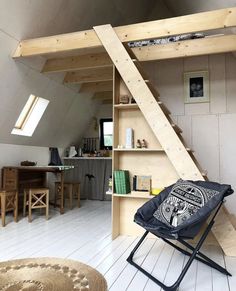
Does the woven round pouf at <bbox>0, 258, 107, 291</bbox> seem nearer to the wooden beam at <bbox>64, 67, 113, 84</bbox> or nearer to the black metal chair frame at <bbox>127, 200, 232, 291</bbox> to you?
the black metal chair frame at <bbox>127, 200, 232, 291</bbox>

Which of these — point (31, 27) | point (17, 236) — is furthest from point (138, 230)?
point (31, 27)

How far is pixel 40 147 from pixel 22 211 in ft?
4.94

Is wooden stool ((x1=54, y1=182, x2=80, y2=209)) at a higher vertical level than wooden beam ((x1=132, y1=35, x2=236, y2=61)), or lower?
lower

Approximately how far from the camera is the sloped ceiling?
11.1 feet

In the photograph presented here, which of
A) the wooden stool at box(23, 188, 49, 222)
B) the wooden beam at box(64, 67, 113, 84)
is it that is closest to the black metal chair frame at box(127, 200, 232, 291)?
the wooden stool at box(23, 188, 49, 222)

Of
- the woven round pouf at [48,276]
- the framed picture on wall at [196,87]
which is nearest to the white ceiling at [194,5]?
the framed picture on wall at [196,87]

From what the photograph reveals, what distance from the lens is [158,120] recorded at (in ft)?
9.68

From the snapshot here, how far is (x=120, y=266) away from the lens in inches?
94.0

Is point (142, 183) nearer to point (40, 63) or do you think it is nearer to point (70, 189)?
point (70, 189)

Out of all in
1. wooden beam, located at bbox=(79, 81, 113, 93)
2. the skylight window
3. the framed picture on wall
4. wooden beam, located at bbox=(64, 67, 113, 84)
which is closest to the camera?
the framed picture on wall

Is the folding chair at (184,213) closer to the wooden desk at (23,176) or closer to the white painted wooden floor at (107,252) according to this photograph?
the white painted wooden floor at (107,252)

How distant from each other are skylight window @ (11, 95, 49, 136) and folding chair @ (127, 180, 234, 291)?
3.31 m

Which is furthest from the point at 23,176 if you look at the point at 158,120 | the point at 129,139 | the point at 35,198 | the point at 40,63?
the point at 158,120

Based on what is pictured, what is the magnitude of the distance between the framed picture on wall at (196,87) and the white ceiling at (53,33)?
99cm
